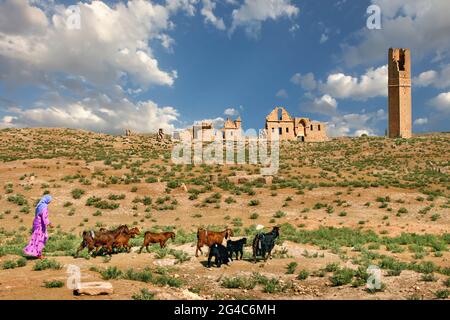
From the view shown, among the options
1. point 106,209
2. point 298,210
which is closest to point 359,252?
point 298,210

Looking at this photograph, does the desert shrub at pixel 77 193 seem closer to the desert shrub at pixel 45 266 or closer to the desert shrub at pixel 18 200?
the desert shrub at pixel 18 200

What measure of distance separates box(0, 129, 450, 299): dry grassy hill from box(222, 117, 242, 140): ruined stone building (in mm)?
10343

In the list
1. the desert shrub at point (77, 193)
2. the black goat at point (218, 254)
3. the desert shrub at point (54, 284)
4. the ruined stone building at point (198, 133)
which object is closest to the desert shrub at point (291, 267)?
the black goat at point (218, 254)

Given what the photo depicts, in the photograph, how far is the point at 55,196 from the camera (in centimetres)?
2670

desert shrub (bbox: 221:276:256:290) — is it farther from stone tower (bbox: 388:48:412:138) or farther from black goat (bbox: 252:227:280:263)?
stone tower (bbox: 388:48:412:138)

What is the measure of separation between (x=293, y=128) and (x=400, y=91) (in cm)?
1768

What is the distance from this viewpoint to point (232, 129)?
6166 centimetres

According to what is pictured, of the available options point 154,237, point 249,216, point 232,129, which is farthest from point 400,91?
point 154,237

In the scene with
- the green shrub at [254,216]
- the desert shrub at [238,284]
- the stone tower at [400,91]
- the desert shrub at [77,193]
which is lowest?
the desert shrub at [238,284]

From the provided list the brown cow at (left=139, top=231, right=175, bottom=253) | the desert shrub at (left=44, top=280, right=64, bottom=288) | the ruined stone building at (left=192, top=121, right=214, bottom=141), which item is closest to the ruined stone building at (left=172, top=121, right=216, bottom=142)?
the ruined stone building at (left=192, top=121, right=214, bottom=141)

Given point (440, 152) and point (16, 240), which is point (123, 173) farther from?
point (440, 152)

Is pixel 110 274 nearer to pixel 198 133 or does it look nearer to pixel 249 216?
pixel 249 216

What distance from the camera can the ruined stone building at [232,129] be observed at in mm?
60138

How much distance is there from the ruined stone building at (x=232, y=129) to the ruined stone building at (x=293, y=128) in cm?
472
